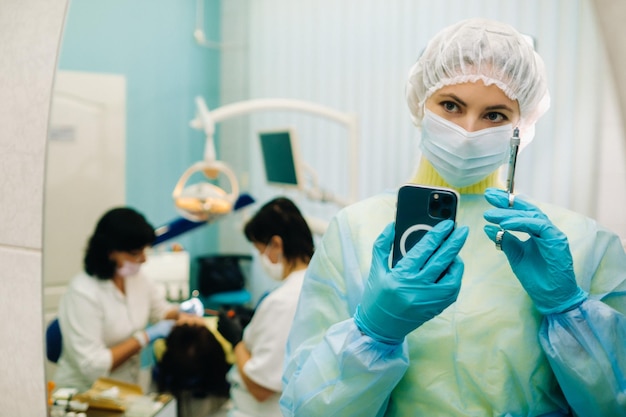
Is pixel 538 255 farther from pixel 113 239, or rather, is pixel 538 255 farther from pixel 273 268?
pixel 113 239

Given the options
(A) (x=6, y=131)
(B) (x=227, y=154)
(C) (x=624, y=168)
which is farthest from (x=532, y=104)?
(B) (x=227, y=154)

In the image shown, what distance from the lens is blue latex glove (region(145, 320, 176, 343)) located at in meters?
1.80

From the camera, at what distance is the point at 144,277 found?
1.98 metres

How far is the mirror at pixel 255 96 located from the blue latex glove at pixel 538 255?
0.40 ft

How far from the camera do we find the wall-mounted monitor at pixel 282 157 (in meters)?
2.23

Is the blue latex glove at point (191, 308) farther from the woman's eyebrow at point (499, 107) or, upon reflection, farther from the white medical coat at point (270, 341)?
the woman's eyebrow at point (499, 107)

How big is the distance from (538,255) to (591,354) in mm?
129

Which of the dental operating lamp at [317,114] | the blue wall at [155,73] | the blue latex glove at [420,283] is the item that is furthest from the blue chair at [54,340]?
the blue wall at [155,73]

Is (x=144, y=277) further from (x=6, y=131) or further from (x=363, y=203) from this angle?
(x=363, y=203)

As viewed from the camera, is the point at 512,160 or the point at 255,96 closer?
the point at 512,160

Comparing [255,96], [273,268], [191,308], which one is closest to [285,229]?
[273,268]

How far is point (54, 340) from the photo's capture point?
1.26 metres

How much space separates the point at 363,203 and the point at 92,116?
179cm

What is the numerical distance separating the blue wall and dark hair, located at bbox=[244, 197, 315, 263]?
118cm
